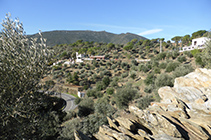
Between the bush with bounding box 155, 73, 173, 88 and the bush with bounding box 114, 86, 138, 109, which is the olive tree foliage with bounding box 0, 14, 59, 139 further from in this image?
the bush with bounding box 155, 73, 173, 88

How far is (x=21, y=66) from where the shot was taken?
840 cm

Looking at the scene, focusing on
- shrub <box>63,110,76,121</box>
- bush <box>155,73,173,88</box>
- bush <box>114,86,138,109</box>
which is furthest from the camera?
bush <box>114,86,138,109</box>

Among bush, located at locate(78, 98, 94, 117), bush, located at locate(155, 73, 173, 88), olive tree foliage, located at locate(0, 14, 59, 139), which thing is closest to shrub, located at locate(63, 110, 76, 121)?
bush, located at locate(78, 98, 94, 117)

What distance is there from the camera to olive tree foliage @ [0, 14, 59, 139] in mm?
7727

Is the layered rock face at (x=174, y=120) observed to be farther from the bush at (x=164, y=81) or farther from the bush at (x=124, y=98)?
the bush at (x=124, y=98)

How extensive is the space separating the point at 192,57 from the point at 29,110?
5464cm

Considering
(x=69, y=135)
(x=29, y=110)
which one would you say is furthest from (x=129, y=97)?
(x=29, y=110)

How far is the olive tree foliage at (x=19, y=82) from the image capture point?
773 centimetres

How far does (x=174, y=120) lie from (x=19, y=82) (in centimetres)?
1216

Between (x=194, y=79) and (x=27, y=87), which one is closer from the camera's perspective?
(x=27, y=87)

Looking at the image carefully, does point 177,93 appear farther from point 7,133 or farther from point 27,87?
point 7,133

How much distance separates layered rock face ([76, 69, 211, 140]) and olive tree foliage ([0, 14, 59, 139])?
17.5 feet

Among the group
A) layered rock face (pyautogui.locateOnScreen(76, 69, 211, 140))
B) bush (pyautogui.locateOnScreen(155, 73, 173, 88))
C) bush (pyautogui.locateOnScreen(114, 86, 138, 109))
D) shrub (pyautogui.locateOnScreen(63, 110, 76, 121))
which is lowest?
shrub (pyautogui.locateOnScreen(63, 110, 76, 121))

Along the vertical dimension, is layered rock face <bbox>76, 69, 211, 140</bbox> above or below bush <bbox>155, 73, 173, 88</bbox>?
above
